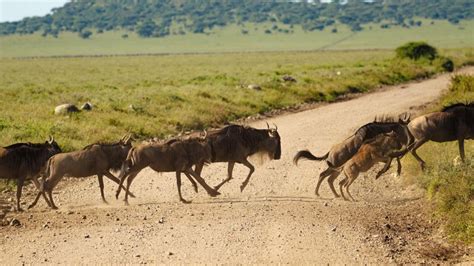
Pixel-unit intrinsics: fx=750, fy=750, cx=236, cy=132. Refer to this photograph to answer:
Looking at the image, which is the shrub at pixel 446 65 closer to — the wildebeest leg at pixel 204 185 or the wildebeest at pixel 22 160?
the wildebeest leg at pixel 204 185

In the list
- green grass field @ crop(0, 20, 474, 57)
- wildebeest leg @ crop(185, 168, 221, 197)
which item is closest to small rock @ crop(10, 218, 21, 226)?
wildebeest leg @ crop(185, 168, 221, 197)

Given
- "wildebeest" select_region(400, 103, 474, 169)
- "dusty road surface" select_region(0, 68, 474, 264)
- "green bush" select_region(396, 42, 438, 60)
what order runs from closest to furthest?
1. "dusty road surface" select_region(0, 68, 474, 264)
2. "wildebeest" select_region(400, 103, 474, 169)
3. "green bush" select_region(396, 42, 438, 60)

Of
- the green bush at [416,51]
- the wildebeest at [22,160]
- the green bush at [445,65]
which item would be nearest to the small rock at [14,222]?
the wildebeest at [22,160]

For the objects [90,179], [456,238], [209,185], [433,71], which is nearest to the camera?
[456,238]

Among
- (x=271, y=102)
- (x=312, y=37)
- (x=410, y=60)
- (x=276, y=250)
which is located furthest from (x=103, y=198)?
(x=312, y=37)

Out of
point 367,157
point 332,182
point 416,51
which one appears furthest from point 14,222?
point 416,51

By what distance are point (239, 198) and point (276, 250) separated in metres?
3.20

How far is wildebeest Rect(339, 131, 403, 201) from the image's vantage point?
39.1 ft

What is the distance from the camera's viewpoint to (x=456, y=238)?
31.0 feet

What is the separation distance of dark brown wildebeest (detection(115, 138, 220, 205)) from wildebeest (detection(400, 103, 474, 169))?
3.69m

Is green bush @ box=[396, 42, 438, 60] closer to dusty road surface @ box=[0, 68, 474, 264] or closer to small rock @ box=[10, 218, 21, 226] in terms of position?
dusty road surface @ box=[0, 68, 474, 264]

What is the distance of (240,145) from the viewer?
12758 mm

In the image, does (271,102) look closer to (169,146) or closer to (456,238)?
(169,146)

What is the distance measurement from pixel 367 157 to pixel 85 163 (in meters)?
4.43
